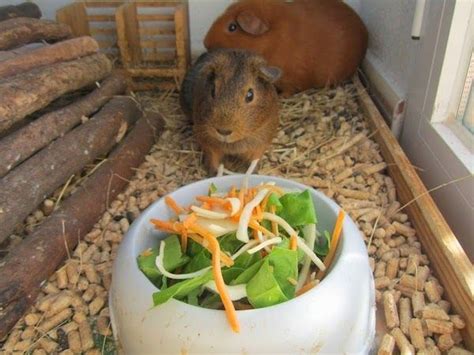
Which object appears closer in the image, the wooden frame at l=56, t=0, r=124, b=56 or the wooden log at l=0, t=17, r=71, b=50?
the wooden log at l=0, t=17, r=71, b=50

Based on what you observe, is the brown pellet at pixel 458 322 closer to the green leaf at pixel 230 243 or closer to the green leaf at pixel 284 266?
the green leaf at pixel 284 266

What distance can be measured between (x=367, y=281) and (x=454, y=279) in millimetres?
344

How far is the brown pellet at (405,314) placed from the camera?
1.41 meters

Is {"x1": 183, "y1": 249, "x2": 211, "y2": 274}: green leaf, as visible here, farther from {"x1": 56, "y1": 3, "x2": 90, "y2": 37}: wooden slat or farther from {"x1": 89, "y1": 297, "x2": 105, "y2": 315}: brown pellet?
{"x1": 56, "y1": 3, "x2": 90, "y2": 37}: wooden slat

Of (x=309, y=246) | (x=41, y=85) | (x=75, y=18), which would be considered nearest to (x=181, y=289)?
(x=309, y=246)

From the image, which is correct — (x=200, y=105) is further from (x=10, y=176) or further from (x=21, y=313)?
(x=21, y=313)

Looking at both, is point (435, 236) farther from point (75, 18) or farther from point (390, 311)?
point (75, 18)

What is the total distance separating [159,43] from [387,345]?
92.5 inches

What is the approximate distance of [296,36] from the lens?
110 inches

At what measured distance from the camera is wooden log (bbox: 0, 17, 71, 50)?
2.11 meters

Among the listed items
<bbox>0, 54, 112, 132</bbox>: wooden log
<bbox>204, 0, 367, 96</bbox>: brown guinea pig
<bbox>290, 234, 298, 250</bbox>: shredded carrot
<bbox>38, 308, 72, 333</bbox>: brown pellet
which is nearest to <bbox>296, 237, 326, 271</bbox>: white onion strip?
<bbox>290, 234, 298, 250</bbox>: shredded carrot

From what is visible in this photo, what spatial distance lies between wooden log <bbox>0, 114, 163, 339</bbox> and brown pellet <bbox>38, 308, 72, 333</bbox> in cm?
8

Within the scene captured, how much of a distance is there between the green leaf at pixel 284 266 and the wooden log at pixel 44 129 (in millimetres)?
986

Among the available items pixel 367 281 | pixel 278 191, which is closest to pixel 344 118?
pixel 278 191
